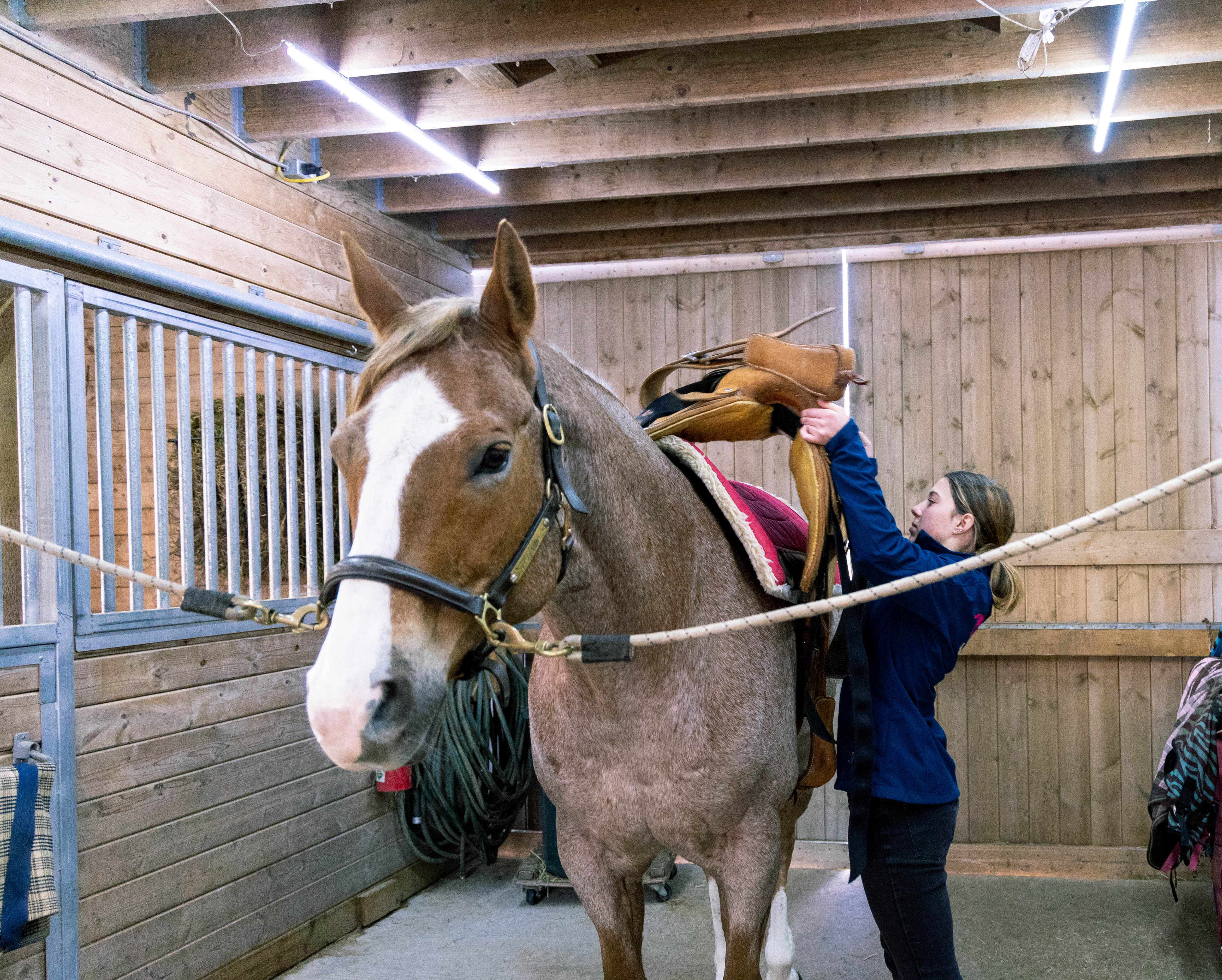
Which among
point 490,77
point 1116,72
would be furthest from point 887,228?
point 490,77

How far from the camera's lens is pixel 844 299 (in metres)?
3.85

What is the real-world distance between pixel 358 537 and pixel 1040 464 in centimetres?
333

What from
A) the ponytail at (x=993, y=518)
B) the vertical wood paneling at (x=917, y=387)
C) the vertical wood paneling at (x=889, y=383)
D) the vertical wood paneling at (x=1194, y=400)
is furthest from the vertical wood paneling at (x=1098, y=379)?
the ponytail at (x=993, y=518)

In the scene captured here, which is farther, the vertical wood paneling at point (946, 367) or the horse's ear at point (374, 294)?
the vertical wood paneling at point (946, 367)

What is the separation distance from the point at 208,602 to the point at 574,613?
0.52m

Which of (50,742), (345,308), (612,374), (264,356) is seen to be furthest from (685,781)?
(612,374)

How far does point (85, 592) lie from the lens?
7.09ft

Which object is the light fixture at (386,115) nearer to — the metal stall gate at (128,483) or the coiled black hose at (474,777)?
the metal stall gate at (128,483)

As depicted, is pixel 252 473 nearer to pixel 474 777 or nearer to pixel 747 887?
pixel 474 777

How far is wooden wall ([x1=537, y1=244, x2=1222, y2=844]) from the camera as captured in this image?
11.7 ft

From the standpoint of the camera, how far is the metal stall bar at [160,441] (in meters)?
2.38

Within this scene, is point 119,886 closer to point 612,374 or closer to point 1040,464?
point 612,374

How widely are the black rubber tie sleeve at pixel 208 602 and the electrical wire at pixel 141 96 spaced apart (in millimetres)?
1506

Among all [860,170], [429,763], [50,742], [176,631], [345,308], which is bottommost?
[429,763]
